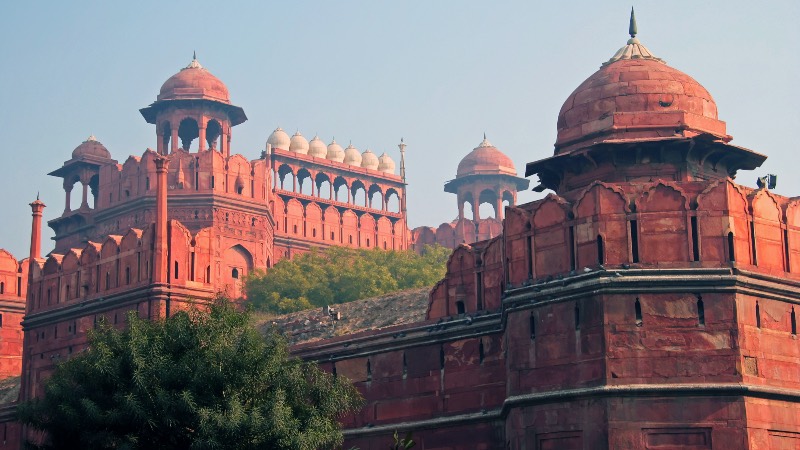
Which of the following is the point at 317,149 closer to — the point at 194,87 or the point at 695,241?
the point at 194,87

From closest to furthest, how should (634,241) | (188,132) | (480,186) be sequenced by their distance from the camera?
1. (634,241)
2. (188,132)
3. (480,186)

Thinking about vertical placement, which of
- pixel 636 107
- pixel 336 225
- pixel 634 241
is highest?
pixel 336 225

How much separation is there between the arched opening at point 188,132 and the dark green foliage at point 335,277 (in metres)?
5.96

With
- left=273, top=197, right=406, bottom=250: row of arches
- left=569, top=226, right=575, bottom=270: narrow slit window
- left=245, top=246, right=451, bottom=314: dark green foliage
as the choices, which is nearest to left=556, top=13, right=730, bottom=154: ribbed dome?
left=569, top=226, right=575, bottom=270: narrow slit window

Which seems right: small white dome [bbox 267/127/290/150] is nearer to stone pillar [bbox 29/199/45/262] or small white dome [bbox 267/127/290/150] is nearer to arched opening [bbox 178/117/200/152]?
arched opening [bbox 178/117/200/152]

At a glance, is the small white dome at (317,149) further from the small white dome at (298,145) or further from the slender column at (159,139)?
the slender column at (159,139)

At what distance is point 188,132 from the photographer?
5881cm

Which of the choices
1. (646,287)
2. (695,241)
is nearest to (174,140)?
(695,241)

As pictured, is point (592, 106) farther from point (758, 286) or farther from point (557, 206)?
point (758, 286)

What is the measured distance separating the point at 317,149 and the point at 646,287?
4454 cm

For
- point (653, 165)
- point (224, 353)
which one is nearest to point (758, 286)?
point (653, 165)

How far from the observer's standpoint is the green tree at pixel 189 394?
2442cm

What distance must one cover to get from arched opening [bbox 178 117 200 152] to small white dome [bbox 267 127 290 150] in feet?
22.8

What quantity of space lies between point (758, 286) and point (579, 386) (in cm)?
305
